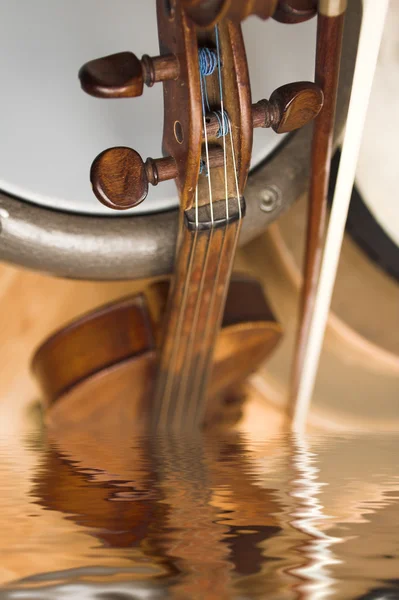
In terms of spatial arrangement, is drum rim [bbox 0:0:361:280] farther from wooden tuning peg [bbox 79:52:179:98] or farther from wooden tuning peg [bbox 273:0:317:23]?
wooden tuning peg [bbox 79:52:179:98]

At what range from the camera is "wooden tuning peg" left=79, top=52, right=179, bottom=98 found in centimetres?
39

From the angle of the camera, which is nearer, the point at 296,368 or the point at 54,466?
the point at 54,466

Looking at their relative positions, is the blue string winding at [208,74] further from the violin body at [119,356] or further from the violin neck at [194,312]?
the violin body at [119,356]

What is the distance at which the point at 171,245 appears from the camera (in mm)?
556

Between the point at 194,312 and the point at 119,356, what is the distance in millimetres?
117

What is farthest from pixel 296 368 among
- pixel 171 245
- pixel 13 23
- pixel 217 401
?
pixel 13 23

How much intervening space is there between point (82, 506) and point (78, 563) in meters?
0.08

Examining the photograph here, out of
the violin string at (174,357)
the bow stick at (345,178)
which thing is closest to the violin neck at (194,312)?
the violin string at (174,357)

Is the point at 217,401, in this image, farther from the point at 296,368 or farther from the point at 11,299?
the point at 11,299

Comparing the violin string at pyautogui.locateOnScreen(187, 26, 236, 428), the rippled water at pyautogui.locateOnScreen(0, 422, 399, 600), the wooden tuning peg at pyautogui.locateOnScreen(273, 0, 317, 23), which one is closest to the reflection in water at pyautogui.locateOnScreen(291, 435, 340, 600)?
the rippled water at pyautogui.locateOnScreen(0, 422, 399, 600)

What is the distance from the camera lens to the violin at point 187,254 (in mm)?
416

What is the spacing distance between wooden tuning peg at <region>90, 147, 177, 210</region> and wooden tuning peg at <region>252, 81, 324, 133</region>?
0.32 feet

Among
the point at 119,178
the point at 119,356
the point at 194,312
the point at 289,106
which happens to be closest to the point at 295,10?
the point at 289,106

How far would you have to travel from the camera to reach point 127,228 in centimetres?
55
